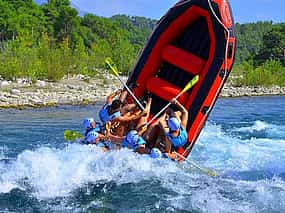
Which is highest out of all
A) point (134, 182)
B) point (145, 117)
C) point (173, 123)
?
point (173, 123)

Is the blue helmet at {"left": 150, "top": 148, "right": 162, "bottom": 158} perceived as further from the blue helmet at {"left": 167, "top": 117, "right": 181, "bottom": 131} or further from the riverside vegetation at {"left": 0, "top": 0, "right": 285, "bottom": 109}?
the riverside vegetation at {"left": 0, "top": 0, "right": 285, "bottom": 109}

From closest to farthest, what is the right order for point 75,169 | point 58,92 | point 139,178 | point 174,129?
point 75,169 < point 139,178 < point 174,129 < point 58,92

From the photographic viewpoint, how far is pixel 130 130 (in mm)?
8289

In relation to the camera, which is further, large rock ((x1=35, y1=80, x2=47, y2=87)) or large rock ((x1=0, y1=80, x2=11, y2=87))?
large rock ((x1=35, y1=80, x2=47, y2=87))

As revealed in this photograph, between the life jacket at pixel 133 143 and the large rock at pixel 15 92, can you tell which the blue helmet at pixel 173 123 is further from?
the large rock at pixel 15 92

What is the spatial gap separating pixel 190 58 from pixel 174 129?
1.68m

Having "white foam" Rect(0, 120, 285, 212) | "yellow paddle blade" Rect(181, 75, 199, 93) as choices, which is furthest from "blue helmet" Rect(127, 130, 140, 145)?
"yellow paddle blade" Rect(181, 75, 199, 93)

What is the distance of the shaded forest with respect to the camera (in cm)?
2930

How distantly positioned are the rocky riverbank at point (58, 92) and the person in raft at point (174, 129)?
11.8 m

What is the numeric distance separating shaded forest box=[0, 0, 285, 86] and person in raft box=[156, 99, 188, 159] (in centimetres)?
1010

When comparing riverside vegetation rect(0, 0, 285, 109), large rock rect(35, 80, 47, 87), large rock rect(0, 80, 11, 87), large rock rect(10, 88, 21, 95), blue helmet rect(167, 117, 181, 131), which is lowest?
large rock rect(35, 80, 47, 87)

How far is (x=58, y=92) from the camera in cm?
2456

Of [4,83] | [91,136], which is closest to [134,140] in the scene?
[91,136]

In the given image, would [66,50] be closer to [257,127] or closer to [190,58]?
[257,127]
